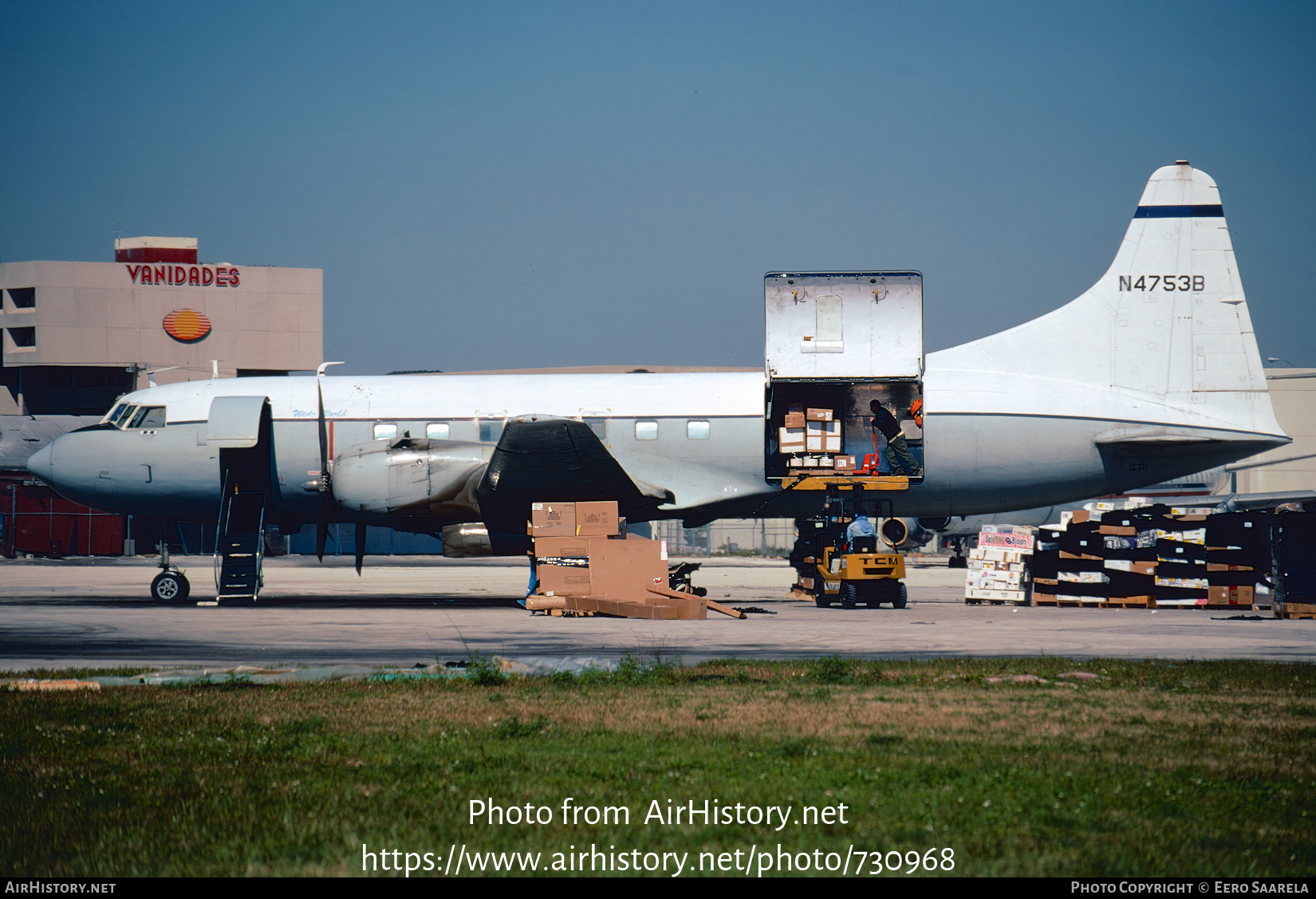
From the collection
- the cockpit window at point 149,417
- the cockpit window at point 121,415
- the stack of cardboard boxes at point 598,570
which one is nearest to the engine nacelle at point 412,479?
the stack of cardboard boxes at point 598,570

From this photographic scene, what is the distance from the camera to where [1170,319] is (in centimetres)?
2423

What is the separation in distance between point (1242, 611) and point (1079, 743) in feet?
59.1

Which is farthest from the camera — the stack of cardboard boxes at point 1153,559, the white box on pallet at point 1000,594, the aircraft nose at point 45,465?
the white box on pallet at point 1000,594

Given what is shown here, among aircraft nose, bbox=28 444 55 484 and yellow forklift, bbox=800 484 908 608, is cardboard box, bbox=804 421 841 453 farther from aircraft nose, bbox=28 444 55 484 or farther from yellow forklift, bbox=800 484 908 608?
aircraft nose, bbox=28 444 55 484

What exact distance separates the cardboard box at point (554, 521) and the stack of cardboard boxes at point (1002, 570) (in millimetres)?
9609

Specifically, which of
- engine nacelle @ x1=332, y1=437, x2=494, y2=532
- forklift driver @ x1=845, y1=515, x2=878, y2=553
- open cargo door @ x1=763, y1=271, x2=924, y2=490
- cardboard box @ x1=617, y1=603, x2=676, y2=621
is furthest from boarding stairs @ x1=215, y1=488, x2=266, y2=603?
forklift driver @ x1=845, y1=515, x2=878, y2=553

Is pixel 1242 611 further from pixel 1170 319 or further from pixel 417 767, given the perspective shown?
pixel 417 767

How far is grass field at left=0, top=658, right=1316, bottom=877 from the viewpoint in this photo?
543cm

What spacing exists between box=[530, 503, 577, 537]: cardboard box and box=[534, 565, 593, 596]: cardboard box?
662mm

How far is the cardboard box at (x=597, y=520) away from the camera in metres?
20.8

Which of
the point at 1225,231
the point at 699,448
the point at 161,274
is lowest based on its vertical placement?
the point at 699,448

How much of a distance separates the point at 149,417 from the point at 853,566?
15.8 meters

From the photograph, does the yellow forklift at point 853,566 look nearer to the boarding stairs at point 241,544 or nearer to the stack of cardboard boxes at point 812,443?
the stack of cardboard boxes at point 812,443
